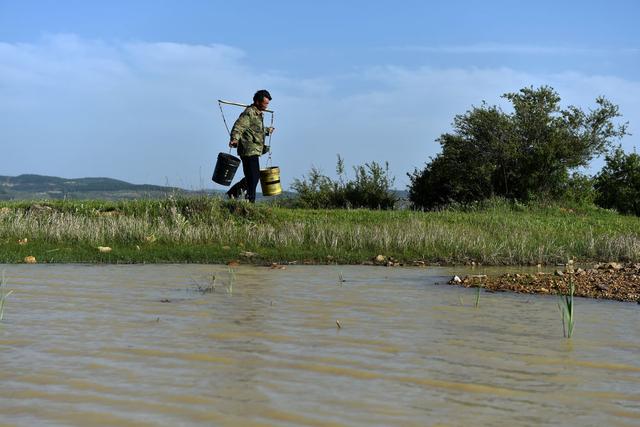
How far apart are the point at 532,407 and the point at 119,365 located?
2.41 metres

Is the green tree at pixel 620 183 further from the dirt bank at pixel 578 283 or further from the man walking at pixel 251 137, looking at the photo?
the dirt bank at pixel 578 283

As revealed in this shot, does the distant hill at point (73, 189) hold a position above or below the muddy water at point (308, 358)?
above

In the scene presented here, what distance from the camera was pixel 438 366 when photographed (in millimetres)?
5035

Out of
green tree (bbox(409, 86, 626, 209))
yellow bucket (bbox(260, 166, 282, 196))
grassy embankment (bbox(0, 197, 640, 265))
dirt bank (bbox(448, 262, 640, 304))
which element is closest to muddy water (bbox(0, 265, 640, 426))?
dirt bank (bbox(448, 262, 640, 304))

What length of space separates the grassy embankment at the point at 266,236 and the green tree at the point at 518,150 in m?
6.65

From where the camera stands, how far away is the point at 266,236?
517 inches

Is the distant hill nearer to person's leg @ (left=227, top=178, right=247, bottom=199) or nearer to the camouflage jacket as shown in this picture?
person's leg @ (left=227, top=178, right=247, bottom=199)

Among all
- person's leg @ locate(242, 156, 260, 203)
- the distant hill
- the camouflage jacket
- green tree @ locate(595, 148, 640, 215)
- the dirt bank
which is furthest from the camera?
green tree @ locate(595, 148, 640, 215)

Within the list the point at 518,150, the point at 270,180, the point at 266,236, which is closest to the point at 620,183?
the point at 518,150

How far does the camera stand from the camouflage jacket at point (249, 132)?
14.8 metres

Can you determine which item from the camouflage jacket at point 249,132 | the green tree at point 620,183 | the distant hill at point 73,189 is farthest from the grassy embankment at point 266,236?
the green tree at point 620,183

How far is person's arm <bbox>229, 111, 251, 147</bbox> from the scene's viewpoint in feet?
48.2

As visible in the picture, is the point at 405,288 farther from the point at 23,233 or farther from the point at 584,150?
the point at 584,150

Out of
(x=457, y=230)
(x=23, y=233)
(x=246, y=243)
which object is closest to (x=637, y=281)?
(x=457, y=230)
